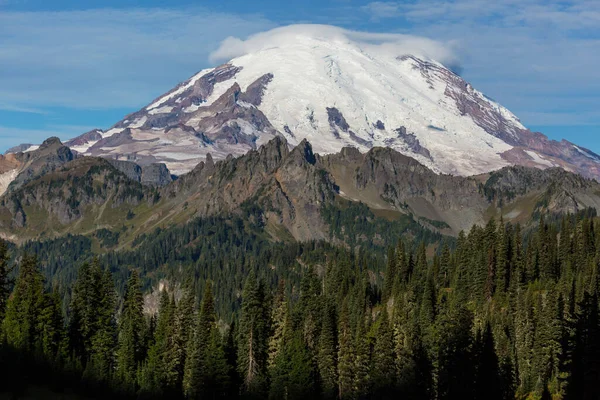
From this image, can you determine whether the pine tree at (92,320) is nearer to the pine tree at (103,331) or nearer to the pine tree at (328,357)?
the pine tree at (103,331)

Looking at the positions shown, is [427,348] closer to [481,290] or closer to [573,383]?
[573,383]

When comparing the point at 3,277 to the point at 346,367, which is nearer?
the point at 3,277

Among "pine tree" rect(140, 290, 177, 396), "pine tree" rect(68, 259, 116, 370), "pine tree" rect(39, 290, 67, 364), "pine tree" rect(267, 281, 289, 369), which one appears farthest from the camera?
"pine tree" rect(267, 281, 289, 369)

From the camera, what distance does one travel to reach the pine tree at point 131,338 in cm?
10838

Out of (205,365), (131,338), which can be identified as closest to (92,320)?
(131,338)

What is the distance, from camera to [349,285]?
637ft

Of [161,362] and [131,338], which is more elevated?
[131,338]

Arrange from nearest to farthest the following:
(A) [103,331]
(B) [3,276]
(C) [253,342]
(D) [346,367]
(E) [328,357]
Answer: (B) [3,276] < (A) [103,331] < (C) [253,342] < (D) [346,367] < (E) [328,357]

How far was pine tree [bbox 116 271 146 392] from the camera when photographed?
4267 inches

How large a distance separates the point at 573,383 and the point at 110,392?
50.0 m

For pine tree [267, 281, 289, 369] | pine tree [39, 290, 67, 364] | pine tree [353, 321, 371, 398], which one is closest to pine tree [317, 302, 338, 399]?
pine tree [353, 321, 371, 398]

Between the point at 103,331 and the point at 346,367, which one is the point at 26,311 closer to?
the point at 103,331

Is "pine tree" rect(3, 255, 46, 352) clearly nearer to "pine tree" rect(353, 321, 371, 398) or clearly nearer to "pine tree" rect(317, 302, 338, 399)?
"pine tree" rect(317, 302, 338, 399)

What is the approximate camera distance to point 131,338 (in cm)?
11094
